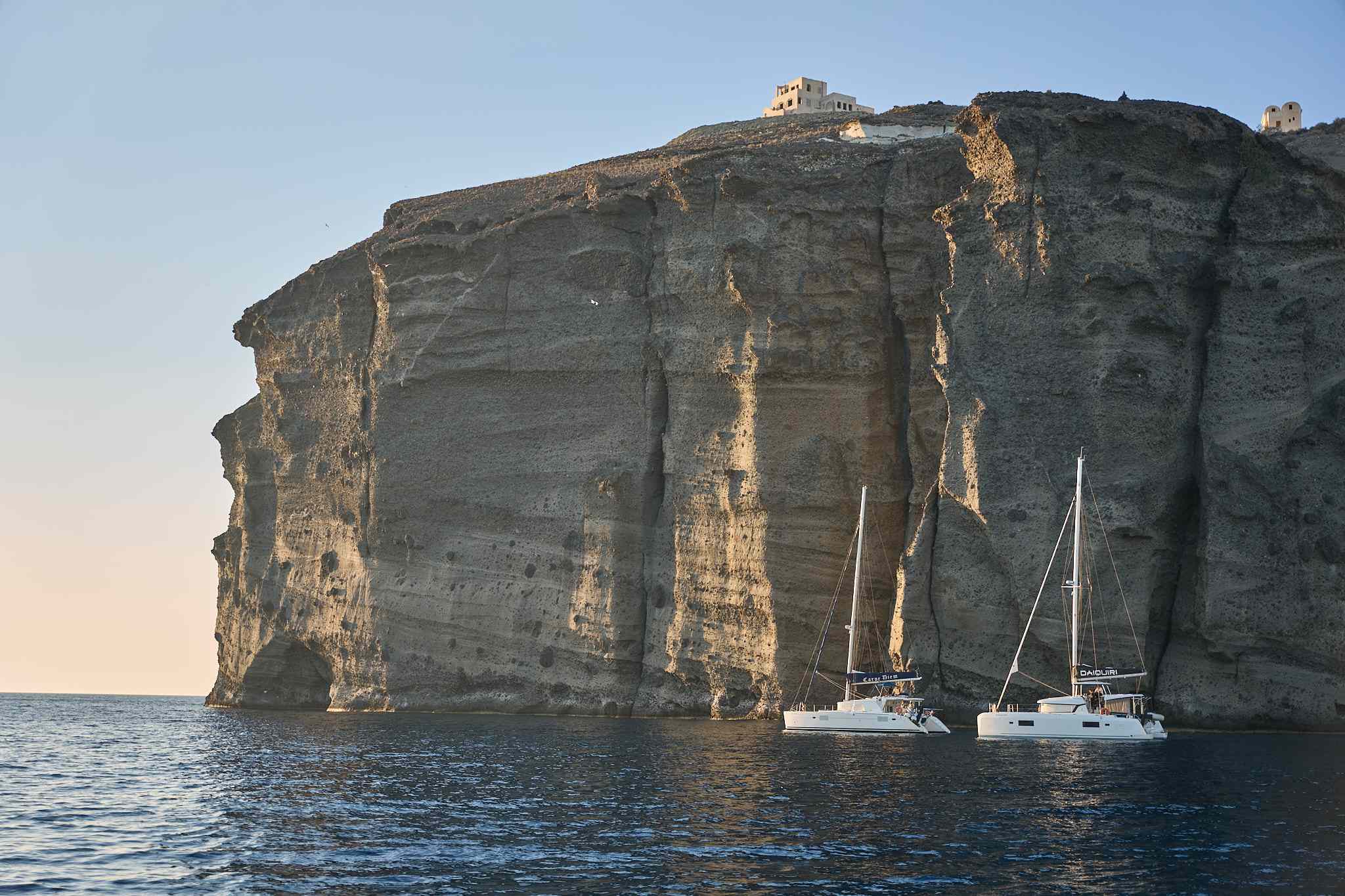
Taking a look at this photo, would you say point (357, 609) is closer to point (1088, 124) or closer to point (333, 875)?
point (1088, 124)

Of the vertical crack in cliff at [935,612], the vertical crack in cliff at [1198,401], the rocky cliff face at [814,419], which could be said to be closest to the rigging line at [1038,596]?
the rocky cliff face at [814,419]

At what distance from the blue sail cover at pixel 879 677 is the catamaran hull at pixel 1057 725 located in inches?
142

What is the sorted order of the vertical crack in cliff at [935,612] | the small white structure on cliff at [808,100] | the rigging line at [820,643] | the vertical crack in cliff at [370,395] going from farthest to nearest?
the small white structure on cliff at [808,100] → the vertical crack in cliff at [370,395] → the rigging line at [820,643] → the vertical crack in cliff at [935,612]

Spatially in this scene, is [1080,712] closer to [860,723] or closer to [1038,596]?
[1038,596]

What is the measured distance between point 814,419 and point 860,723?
12750 millimetres

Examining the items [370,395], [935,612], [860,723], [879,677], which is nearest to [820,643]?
[879,677]

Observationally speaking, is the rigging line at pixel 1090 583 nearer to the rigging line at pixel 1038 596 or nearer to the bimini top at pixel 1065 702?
the rigging line at pixel 1038 596

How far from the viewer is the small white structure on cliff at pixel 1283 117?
92.8m

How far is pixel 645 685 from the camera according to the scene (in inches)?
2381

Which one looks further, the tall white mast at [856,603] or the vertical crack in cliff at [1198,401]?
the tall white mast at [856,603]

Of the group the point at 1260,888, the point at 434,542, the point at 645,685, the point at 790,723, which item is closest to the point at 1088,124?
the point at 790,723

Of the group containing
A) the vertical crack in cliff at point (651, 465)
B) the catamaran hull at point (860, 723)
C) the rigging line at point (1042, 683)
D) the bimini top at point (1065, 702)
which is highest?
the vertical crack in cliff at point (651, 465)

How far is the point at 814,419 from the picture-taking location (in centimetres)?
5772

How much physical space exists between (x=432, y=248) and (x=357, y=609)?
56.5 ft
